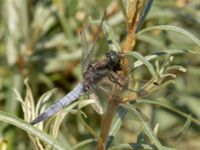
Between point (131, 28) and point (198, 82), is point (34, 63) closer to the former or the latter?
point (198, 82)

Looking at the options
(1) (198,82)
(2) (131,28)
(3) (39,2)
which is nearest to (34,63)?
(3) (39,2)

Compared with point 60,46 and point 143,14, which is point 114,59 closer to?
point 143,14

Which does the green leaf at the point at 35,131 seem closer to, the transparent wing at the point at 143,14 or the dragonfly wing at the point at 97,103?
the dragonfly wing at the point at 97,103

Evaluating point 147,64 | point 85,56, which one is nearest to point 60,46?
point 85,56

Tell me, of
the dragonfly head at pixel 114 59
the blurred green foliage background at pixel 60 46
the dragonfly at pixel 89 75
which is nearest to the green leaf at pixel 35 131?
the dragonfly at pixel 89 75

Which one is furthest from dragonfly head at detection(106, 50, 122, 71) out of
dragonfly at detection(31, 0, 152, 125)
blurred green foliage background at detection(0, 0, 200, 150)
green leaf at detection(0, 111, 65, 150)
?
blurred green foliage background at detection(0, 0, 200, 150)

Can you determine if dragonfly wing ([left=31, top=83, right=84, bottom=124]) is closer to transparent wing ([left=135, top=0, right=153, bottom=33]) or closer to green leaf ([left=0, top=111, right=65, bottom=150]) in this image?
green leaf ([left=0, top=111, right=65, bottom=150])

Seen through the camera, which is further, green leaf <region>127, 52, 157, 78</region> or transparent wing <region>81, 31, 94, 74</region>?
transparent wing <region>81, 31, 94, 74</region>
